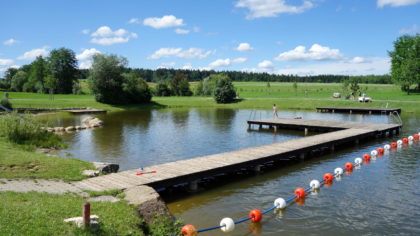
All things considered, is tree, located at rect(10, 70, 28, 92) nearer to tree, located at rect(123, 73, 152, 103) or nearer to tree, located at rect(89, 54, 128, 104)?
tree, located at rect(89, 54, 128, 104)

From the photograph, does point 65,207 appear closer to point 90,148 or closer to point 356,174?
point 356,174

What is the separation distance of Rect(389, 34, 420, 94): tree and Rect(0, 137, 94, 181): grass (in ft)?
→ 260

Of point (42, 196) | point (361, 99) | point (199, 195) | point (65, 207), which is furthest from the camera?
point (361, 99)

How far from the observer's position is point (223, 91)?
237ft

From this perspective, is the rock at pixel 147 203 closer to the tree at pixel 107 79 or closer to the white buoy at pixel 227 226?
the white buoy at pixel 227 226

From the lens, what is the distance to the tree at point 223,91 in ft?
237

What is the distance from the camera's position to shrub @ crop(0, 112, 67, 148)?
21.0 metres

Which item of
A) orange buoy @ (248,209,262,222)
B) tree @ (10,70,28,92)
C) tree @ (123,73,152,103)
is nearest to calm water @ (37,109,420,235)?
orange buoy @ (248,209,262,222)

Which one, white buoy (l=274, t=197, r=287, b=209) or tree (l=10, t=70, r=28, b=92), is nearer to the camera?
white buoy (l=274, t=197, r=287, b=209)

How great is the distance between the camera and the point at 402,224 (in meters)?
11.6

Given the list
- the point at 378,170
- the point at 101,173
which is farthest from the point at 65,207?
the point at 378,170

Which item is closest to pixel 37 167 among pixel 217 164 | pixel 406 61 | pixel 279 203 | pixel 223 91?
pixel 217 164

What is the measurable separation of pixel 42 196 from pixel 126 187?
2957 millimetres

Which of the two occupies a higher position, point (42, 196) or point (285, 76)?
point (285, 76)
